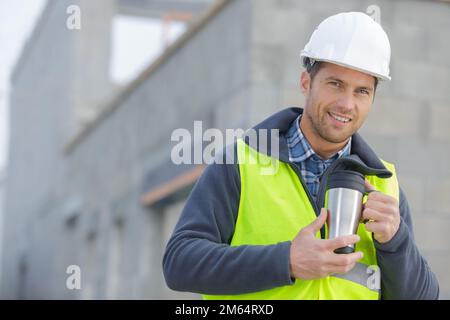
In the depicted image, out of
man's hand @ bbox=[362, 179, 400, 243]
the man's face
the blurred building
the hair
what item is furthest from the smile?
the blurred building

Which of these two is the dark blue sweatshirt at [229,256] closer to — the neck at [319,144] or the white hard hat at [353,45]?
the neck at [319,144]

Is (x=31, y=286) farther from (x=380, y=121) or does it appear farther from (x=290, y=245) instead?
(x=290, y=245)

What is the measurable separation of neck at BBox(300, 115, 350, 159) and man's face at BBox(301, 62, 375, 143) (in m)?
0.02

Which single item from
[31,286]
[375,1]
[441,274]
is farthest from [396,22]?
[31,286]

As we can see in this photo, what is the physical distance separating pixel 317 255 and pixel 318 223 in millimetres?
101

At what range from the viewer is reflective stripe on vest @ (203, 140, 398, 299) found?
302 cm

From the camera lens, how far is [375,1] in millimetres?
9117

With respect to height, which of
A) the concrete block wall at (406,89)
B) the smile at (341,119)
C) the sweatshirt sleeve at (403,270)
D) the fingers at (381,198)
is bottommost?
the sweatshirt sleeve at (403,270)

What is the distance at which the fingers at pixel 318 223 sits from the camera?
2.82m

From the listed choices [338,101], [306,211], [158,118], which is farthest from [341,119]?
[158,118]

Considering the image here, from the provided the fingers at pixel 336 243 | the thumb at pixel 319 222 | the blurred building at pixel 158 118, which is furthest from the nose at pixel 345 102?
the blurred building at pixel 158 118

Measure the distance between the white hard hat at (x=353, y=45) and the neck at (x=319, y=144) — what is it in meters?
0.21

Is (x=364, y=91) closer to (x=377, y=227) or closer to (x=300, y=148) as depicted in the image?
(x=300, y=148)

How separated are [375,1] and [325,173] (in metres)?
Result: 6.33
